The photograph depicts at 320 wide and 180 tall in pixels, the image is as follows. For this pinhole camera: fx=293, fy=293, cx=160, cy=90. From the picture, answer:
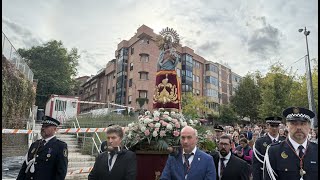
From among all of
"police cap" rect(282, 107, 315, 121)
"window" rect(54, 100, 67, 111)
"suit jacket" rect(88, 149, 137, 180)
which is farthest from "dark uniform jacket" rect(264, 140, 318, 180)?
"window" rect(54, 100, 67, 111)

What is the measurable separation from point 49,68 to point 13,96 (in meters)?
26.6

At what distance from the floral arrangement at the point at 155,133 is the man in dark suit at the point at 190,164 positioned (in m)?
1.98

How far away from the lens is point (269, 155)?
12.2 feet

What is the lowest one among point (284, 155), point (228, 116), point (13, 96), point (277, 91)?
point (284, 155)

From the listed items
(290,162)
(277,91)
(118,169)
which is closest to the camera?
(290,162)

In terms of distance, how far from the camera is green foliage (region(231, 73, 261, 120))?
4588 cm

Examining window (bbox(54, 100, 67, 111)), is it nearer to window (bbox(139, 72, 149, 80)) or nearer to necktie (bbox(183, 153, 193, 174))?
window (bbox(139, 72, 149, 80))

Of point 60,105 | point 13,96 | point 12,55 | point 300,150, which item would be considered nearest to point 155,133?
point 300,150

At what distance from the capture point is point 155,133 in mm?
6113

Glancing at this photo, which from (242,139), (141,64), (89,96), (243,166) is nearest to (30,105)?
(141,64)

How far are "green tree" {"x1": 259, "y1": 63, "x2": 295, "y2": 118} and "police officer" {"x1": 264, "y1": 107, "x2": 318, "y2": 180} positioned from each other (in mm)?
32976

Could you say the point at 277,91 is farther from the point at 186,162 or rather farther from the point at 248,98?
the point at 186,162

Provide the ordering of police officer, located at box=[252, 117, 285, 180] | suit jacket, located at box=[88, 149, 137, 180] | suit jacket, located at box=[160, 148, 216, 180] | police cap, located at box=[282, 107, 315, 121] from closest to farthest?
police cap, located at box=[282, 107, 315, 121]
suit jacket, located at box=[160, 148, 216, 180]
suit jacket, located at box=[88, 149, 137, 180]
police officer, located at box=[252, 117, 285, 180]

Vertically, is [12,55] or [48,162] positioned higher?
[12,55]
